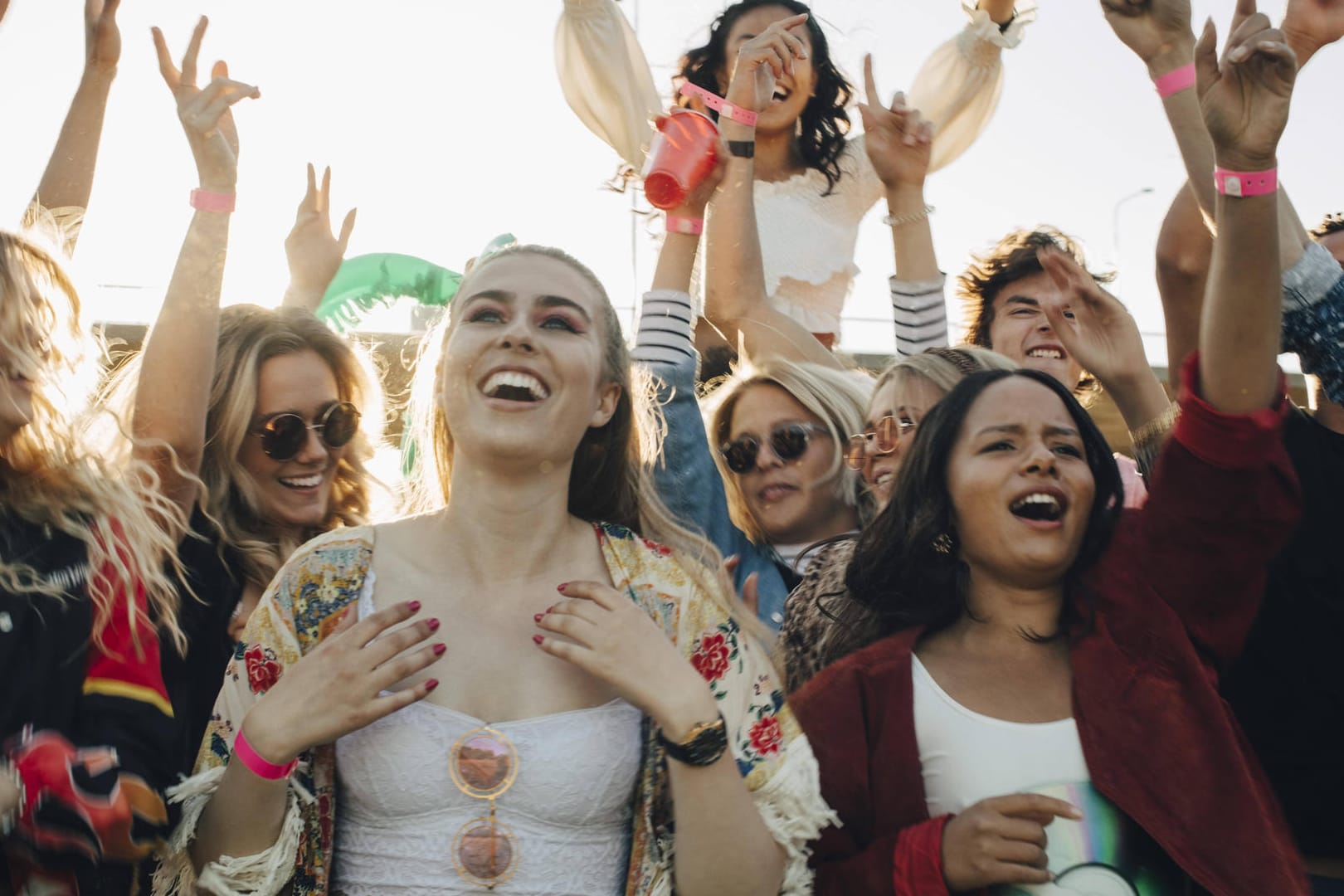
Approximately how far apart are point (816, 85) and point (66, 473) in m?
2.61

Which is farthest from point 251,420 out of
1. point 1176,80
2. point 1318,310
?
point 1318,310

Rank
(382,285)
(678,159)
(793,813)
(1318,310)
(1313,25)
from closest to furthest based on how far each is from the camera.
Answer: (793,813) → (1318,310) → (1313,25) → (678,159) → (382,285)

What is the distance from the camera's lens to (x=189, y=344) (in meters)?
2.39

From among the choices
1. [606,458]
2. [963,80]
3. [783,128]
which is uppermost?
[963,80]

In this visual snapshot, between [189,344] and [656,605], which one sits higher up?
[189,344]

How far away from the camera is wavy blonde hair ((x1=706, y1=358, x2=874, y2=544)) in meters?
3.15

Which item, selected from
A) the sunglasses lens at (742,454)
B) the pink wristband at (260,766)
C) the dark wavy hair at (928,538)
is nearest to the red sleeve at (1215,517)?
the dark wavy hair at (928,538)

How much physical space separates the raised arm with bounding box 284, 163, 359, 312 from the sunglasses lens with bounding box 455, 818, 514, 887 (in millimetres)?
2040

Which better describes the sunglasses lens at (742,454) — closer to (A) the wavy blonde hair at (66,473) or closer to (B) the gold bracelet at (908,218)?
(B) the gold bracelet at (908,218)

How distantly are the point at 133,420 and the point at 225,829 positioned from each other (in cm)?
87

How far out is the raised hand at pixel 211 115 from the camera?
252 centimetres

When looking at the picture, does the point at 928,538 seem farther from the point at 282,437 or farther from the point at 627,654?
the point at 282,437

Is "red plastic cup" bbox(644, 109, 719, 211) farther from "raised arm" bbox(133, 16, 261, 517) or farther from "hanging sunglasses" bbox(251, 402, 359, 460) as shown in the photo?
"raised arm" bbox(133, 16, 261, 517)

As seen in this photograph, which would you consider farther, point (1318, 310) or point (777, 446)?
point (777, 446)
